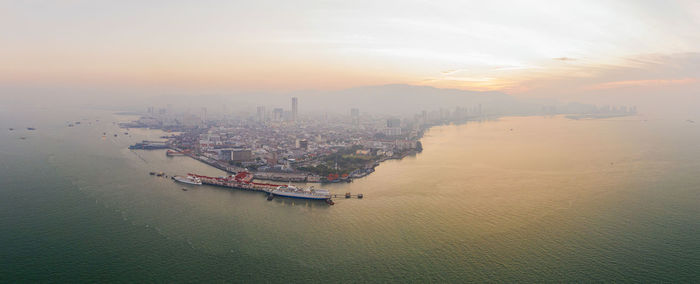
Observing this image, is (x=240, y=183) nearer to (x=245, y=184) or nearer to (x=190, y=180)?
(x=245, y=184)

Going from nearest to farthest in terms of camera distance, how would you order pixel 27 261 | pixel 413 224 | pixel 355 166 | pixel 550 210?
pixel 27 261, pixel 413 224, pixel 550 210, pixel 355 166

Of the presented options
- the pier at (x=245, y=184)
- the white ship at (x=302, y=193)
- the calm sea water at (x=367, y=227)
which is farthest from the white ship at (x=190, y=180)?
the white ship at (x=302, y=193)

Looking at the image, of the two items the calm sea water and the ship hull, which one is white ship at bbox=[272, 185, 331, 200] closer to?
the calm sea water

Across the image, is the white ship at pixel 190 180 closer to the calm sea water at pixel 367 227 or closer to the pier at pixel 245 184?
the pier at pixel 245 184

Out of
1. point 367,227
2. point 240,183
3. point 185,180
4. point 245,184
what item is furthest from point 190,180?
point 367,227

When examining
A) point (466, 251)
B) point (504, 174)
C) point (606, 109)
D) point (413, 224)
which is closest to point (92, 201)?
point (413, 224)

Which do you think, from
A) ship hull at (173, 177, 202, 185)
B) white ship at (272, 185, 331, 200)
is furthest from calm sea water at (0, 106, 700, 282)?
ship hull at (173, 177, 202, 185)

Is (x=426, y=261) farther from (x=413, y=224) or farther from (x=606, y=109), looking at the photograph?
(x=606, y=109)
